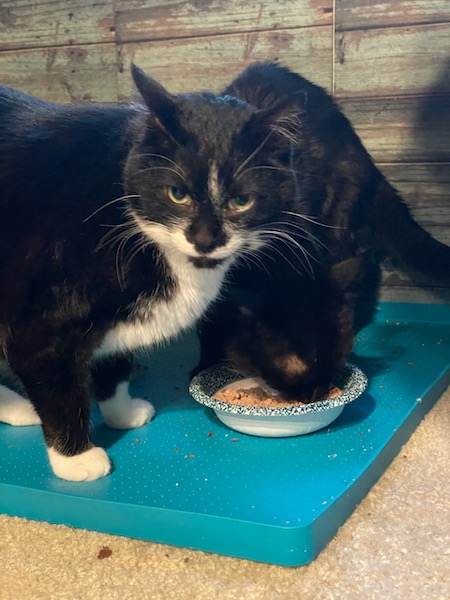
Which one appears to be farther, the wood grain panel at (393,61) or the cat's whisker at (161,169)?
the wood grain panel at (393,61)

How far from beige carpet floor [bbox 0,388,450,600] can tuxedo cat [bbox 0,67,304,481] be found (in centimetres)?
15

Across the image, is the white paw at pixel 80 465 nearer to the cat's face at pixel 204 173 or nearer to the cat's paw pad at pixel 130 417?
the cat's paw pad at pixel 130 417

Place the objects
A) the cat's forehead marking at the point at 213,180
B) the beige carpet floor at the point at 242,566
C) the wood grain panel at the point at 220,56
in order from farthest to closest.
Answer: the wood grain panel at the point at 220,56
the cat's forehead marking at the point at 213,180
the beige carpet floor at the point at 242,566

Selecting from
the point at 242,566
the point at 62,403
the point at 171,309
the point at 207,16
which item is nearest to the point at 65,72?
the point at 207,16

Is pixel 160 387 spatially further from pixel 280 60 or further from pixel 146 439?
pixel 280 60

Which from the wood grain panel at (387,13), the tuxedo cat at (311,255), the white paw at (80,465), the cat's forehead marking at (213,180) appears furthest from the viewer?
the wood grain panel at (387,13)

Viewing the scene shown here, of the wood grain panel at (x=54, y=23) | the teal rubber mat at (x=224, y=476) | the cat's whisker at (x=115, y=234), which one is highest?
the wood grain panel at (x=54, y=23)

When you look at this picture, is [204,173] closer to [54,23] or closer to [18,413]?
[18,413]

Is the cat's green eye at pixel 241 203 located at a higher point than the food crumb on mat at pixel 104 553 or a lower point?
higher

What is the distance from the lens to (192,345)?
6.62 ft

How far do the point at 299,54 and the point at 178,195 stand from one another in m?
1.05

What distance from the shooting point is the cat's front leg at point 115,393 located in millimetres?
1469

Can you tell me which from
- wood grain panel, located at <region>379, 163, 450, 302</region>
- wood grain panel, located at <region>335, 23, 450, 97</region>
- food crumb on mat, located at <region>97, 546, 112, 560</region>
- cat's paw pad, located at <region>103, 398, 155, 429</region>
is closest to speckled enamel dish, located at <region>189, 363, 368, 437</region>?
cat's paw pad, located at <region>103, 398, 155, 429</region>

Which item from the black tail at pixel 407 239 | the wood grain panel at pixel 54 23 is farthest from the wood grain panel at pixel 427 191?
the wood grain panel at pixel 54 23
